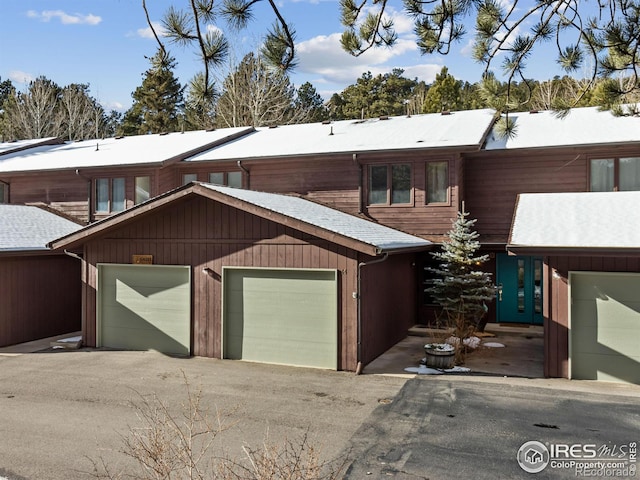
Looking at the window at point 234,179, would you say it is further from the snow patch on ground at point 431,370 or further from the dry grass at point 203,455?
the dry grass at point 203,455

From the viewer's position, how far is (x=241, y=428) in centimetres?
795

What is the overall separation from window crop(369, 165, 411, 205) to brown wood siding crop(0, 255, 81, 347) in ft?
31.9

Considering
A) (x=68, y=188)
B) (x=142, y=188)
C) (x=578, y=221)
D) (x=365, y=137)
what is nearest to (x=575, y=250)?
(x=578, y=221)

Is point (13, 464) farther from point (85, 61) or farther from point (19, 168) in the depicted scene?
point (19, 168)

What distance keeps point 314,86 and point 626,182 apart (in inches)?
1511

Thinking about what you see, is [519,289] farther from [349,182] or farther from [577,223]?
[349,182]

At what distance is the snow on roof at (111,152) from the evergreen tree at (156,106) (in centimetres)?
2138

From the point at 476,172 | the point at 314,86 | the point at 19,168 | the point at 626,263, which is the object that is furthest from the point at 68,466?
the point at 314,86

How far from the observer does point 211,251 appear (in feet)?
42.0

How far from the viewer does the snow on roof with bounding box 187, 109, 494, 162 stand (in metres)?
16.1

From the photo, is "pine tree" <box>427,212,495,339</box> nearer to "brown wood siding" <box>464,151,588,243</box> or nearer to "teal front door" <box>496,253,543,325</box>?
"brown wood siding" <box>464,151,588,243</box>

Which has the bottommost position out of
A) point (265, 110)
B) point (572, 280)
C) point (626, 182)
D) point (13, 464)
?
point (13, 464)

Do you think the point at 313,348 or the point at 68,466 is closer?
the point at 68,466

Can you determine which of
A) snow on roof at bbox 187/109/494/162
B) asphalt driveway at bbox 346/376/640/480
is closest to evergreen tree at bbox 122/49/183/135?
snow on roof at bbox 187/109/494/162
